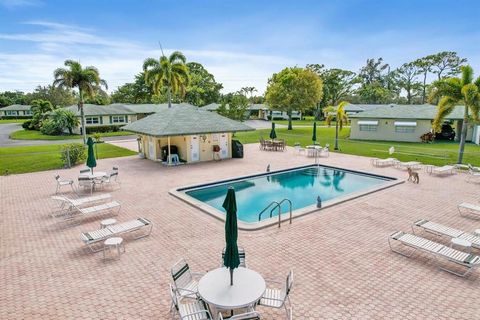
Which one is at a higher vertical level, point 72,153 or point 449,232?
point 72,153

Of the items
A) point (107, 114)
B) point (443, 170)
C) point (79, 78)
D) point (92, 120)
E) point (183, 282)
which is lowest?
point (183, 282)

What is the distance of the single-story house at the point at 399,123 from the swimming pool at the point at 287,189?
1892cm

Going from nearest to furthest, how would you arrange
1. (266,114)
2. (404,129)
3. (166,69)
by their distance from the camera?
(404,129)
(166,69)
(266,114)

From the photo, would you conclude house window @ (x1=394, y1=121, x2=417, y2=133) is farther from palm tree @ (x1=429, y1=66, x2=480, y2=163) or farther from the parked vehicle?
palm tree @ (x1=429, y1=66, x2=480, y2=163)

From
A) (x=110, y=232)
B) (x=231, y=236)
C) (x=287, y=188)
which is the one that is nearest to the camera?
(x=231, y=236)

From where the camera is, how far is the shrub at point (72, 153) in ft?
68.2

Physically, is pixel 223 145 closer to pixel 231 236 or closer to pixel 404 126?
pixel 231 236

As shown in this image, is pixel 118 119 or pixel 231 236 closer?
pixel 231 236

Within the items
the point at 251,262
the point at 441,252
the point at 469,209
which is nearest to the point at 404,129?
the point at 469,209

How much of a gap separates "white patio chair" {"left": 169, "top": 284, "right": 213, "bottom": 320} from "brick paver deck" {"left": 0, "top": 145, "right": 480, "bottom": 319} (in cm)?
47

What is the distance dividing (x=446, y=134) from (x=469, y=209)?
94.8 ft

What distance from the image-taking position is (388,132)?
3578 centimetres

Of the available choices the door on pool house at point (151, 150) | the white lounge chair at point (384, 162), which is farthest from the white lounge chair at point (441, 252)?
the door on pool house at point (151, 150)

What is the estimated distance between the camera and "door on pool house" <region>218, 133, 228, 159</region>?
23.7 meters
